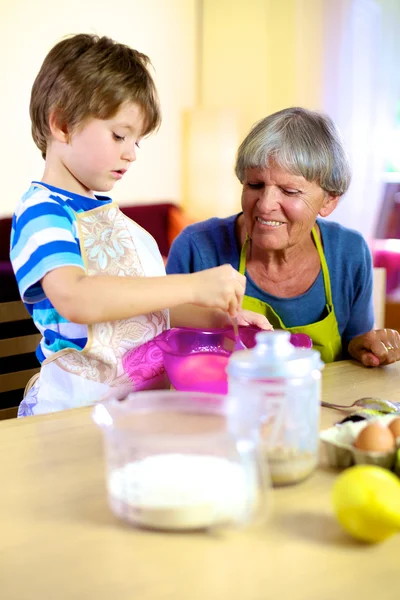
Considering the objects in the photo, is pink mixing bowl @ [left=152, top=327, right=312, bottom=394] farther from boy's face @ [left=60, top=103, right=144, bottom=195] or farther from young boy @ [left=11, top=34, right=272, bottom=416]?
boy's face @ [left=60, top=103, right=144, bottom=195]

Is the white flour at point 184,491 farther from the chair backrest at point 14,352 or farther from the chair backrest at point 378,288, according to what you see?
the chair backrest at point 378,288

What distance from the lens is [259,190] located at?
5.60 ft

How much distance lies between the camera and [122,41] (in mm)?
4980

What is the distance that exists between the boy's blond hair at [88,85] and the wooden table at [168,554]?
1.94ft

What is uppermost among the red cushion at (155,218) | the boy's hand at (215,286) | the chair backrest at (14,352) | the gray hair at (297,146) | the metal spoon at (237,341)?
the gray hair at (297,146)

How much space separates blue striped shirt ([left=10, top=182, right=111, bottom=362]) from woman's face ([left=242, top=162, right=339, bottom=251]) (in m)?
0.44

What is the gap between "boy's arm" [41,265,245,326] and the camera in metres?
1.08

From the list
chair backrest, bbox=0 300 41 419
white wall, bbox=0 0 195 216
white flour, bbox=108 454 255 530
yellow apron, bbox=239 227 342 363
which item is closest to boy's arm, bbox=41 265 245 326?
white flour, bbox=108 454 255 530

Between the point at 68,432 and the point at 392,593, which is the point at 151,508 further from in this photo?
the point at 68,432

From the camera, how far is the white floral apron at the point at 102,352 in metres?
1.28

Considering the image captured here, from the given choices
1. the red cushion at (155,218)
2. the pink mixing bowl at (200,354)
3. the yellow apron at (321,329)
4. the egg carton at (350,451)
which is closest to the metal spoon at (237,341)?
the pink mixing bowl at (200,354)

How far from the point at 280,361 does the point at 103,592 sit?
→ 289 millimetres

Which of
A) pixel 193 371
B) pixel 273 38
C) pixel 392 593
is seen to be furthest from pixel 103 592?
pixel 273 38

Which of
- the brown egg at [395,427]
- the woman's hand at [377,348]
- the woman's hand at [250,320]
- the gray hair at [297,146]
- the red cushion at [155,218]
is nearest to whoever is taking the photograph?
the brown egg at [395,427]
